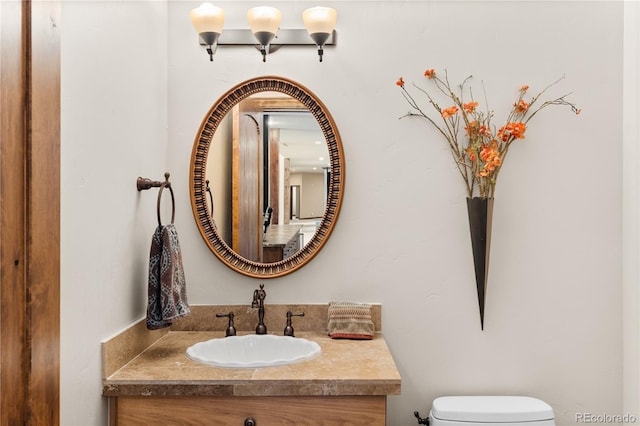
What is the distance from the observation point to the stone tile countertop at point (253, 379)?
60.1 inches

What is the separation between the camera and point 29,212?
1001mm

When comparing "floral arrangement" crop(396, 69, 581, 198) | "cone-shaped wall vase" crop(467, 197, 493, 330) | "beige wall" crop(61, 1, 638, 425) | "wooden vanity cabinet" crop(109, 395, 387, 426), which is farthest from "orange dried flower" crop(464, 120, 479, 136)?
"wooden vanity cabinet" crop(109, 395, 387, 426)

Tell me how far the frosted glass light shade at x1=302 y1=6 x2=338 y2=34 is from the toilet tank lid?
1478 mm

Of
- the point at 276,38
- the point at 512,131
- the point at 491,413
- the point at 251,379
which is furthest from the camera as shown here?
the point at 276,38

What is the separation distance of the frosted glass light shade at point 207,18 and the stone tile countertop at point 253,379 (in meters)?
1.21

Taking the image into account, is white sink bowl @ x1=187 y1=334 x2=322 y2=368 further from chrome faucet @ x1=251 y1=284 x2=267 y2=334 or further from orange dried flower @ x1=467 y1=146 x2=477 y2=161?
orange dried flower @ x1=467 y1=146 x2=477 y2=161

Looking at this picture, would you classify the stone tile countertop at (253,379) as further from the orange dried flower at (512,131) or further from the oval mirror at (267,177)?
the orange dried flower at (512,131)

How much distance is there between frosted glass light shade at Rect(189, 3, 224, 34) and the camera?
1934 mm

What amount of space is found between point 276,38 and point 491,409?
165 cm

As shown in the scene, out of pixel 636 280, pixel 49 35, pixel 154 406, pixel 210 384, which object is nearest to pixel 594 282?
pixel 636 280

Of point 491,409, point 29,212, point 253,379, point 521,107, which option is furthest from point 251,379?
point 521,107

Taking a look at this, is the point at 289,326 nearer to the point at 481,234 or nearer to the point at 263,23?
the point at 481,234

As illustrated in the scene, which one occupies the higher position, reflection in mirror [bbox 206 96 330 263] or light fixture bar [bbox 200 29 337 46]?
light fixture bar [bbox 200 29 337 46]

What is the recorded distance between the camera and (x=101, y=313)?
1.51 m
